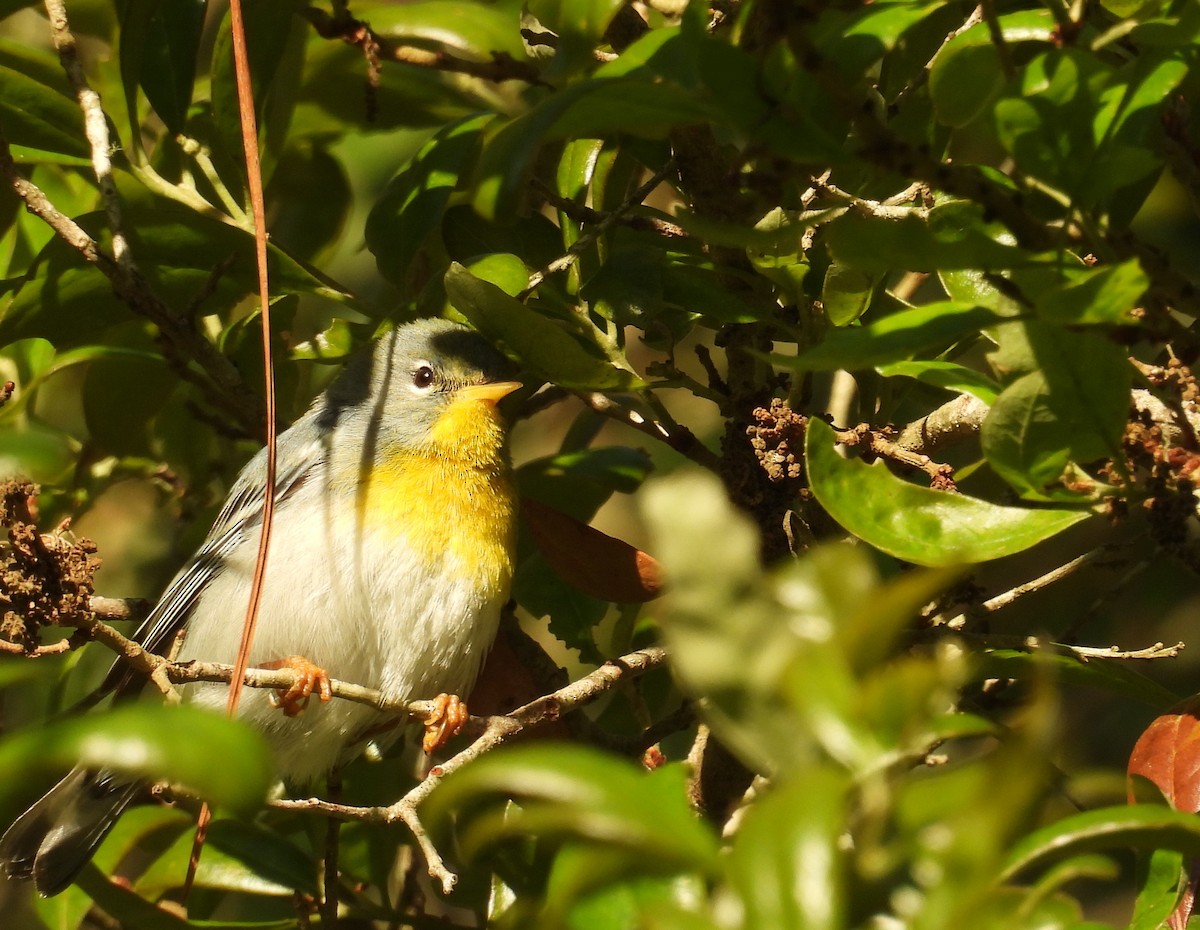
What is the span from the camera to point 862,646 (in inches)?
36.0

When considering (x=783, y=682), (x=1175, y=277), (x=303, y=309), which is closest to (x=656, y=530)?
(x=783, y=682)

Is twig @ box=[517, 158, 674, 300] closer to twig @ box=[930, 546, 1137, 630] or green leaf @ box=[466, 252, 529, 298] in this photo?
green leaf @ box=[466, 252, 529, 298]

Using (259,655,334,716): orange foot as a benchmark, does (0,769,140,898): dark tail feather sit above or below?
below

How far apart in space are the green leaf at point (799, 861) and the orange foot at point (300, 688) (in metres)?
1.97

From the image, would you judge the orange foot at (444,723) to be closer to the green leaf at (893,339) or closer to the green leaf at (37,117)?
the green leaf at (37,117)

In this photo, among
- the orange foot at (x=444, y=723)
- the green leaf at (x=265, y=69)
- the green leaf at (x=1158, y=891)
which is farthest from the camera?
the orange foot at (x=444, y=723)

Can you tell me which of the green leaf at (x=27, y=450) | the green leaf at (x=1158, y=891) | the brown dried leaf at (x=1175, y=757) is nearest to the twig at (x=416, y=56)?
the green leaf at (x=27, y=450)

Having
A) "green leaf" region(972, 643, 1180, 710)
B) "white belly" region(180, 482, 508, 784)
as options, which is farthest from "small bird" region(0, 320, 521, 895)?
"green leaf" region(972, 643, 1180, 710)

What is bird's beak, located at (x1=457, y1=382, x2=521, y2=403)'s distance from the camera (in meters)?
3.57

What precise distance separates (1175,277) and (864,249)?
0.50 meters

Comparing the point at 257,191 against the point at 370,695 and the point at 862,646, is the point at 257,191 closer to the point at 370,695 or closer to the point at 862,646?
the point at 370,695

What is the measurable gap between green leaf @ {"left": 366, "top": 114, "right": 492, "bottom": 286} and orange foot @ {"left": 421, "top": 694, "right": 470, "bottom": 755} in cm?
100

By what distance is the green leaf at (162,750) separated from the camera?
0.90 metres

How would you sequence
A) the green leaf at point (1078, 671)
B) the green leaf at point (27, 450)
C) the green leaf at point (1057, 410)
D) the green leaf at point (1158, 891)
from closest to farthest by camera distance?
1. the green leaf at point (27, 450)
2. the green leaf at point (1057, 410)
3. the green leaf at point (1158, 891)
4. the green leaf at point (1078, 671)
